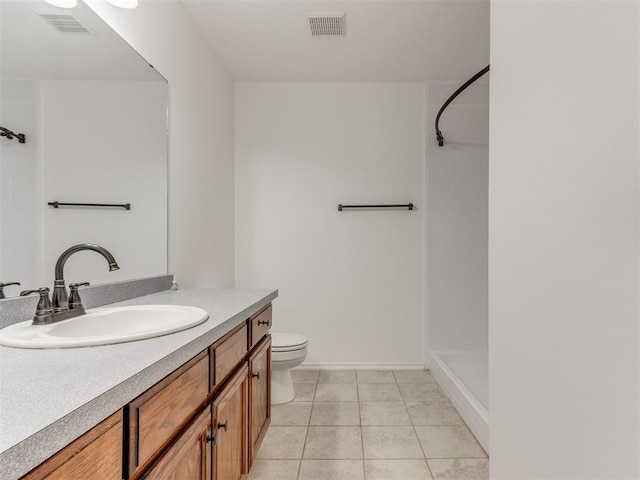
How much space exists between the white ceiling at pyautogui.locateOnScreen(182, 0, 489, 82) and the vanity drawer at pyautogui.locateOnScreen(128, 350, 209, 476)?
6.42ft

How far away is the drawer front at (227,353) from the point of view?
1.06 metres

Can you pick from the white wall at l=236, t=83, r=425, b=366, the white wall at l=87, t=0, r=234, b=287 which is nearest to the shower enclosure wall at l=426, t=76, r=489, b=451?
the white wall at l=236, t=83, r=425, b=366

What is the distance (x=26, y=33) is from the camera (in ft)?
3.51

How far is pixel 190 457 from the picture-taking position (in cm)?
90

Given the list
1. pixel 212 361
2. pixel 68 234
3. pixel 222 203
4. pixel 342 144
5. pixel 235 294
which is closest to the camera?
pixel 212 361

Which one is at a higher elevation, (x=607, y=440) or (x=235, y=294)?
(x=235, y=294)

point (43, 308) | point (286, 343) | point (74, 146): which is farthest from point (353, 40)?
point (43, 308)

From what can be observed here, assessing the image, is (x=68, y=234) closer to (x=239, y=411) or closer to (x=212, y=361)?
(x=212, y=361)

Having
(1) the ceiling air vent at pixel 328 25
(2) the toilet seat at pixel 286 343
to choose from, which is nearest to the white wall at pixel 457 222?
(1) the ceiling air vent at pixel 328 25

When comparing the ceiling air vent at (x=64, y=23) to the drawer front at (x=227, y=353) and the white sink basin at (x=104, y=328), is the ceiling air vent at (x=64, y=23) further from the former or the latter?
the drawer front at (x=227, y=353)

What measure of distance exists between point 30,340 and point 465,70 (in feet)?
9.96

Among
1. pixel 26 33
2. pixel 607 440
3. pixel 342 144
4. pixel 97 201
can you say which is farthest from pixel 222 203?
pixel 607 440

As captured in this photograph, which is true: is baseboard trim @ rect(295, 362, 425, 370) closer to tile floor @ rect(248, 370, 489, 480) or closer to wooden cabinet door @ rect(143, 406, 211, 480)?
tile floor @ rect(248, 370, 489, 480)

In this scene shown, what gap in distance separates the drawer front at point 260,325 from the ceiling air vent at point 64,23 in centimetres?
121
